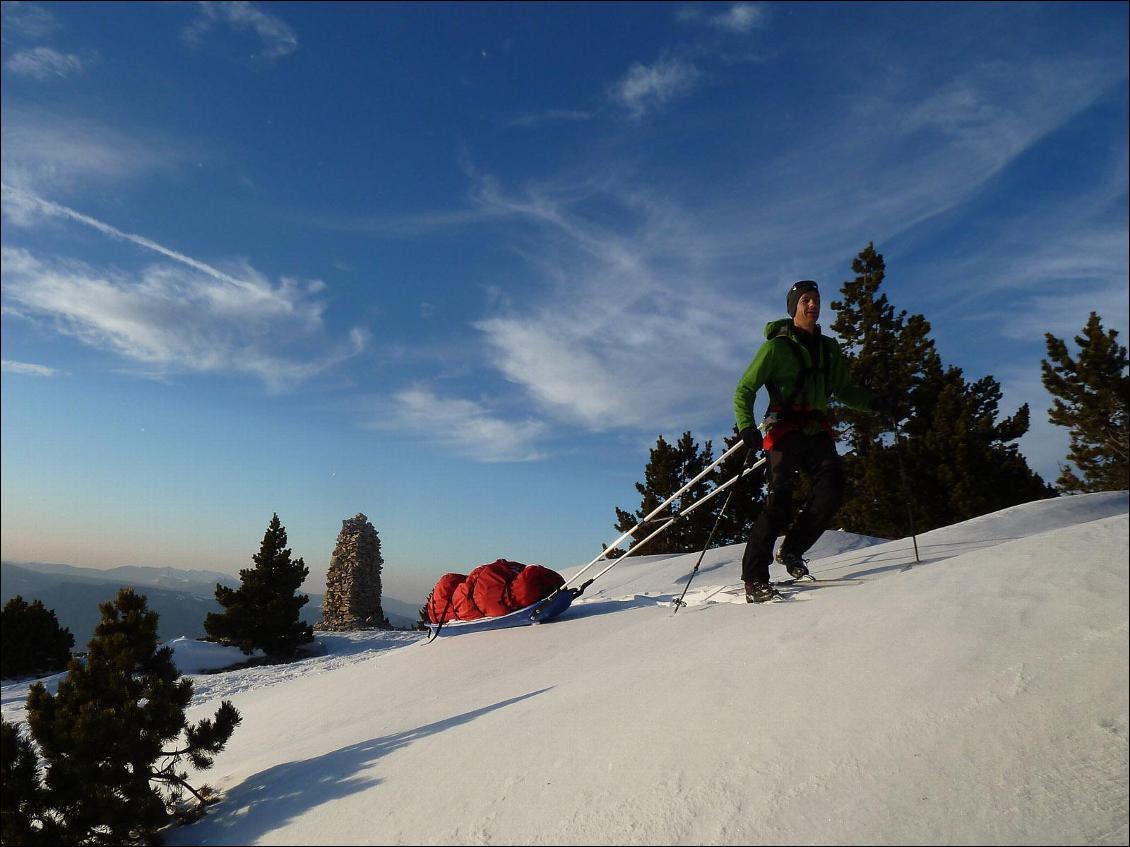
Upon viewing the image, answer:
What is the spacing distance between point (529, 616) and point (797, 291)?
4231 millimetres

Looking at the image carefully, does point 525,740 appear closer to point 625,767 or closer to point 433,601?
point 625,767

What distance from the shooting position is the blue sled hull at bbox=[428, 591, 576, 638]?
6785 mm

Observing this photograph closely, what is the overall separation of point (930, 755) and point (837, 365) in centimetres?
326

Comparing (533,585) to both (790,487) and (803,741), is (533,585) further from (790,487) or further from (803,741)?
(803,741)

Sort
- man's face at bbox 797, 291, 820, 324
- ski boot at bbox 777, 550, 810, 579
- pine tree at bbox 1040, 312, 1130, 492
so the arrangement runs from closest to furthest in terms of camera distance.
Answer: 1. man's face at bbox 797, 291, 820, 324
2. ski boot at bbox 777, 550, 810, 579
3. pine tree at bbox 1040, 312, 1130, 492

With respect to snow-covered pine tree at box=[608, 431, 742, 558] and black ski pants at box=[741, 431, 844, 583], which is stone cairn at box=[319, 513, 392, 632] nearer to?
snow-covered pine tree at box=[608, 431, 742, 558]

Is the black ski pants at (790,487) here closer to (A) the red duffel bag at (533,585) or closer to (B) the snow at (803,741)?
(B) the snow at (803,741)

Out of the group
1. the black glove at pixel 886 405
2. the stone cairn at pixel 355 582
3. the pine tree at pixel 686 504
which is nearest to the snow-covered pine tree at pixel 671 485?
the pine tree at pixel 686 504

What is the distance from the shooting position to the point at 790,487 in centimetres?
457

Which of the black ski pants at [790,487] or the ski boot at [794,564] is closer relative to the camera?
the black ski pants at [790,487]

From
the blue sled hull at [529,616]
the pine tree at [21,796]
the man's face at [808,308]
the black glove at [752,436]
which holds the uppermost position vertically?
the man's face at [808,308]

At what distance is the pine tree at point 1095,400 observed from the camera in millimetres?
12695

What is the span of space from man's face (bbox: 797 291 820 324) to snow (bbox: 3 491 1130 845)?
76.8 inches

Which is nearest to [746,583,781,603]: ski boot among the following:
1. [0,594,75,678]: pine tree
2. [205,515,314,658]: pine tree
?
[205,515,314,658]: pine tree
